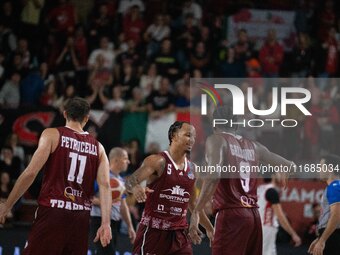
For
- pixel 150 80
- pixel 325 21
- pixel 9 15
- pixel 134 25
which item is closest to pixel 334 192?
pixel 150 80

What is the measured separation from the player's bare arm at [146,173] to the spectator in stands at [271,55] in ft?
28.0

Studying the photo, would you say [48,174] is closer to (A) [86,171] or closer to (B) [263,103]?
(A) [86,171]

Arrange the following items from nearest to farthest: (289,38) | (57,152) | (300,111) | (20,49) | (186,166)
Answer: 1. (57,152)
2. (186,166)
3. (300,111)
4. (20,49)
5. (289,38)

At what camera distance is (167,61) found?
656 inches

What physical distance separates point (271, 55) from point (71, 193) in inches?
387

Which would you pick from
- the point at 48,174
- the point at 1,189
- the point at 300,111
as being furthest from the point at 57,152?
the point at 300,111

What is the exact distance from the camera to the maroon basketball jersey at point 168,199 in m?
8.98

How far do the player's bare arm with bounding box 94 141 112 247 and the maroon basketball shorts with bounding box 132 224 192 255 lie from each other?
731 millimetres

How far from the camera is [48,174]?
833 cm

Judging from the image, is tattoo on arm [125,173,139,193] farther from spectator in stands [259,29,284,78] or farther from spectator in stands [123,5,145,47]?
spectator in stands [123,5,145,47]

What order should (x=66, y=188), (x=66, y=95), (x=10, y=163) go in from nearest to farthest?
(x=66, y=188), (x=10, y=163), (x=66, y=95)

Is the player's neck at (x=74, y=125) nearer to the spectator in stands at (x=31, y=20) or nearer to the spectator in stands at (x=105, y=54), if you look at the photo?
the spectator in stands at (x=105, y=54)

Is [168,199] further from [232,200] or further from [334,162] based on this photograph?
[334,162]

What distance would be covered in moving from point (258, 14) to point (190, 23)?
6.57 feet
